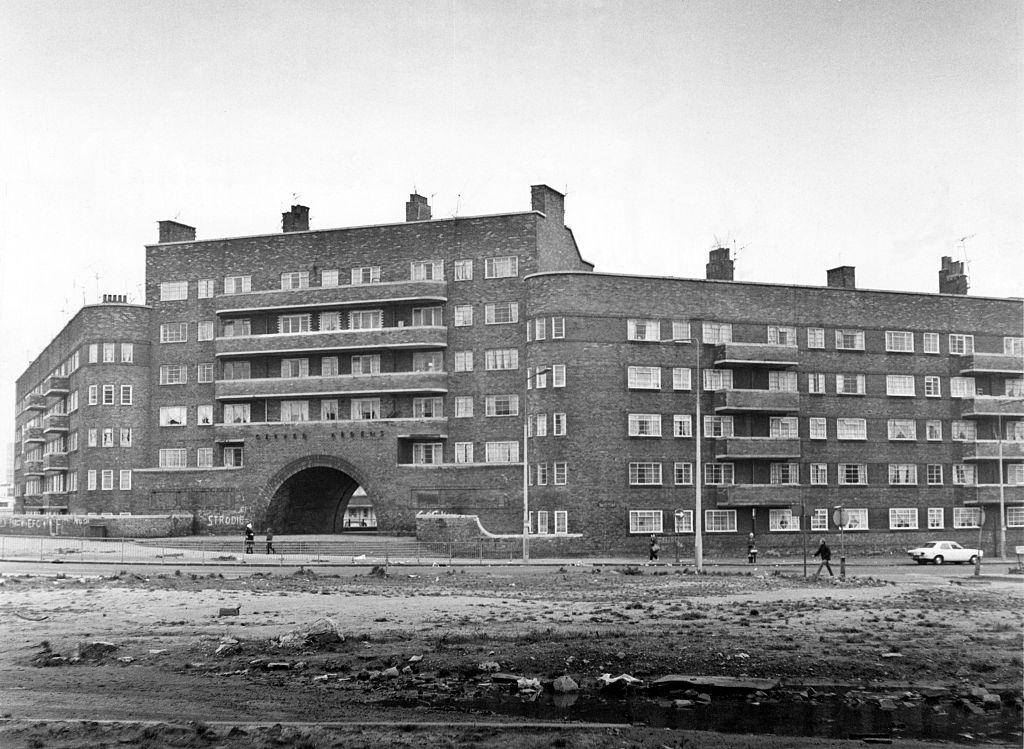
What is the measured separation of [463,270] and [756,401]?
2187cm

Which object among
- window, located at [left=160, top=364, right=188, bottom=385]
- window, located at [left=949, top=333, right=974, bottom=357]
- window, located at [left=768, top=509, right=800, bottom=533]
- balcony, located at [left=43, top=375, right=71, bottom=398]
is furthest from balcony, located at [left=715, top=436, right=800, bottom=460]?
balcony, located at [left=43, top=375, right=71, bottom=398]

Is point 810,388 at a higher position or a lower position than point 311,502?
higher

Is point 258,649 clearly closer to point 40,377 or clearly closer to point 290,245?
point 290,245

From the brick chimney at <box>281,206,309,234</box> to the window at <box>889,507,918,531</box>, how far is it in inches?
1856

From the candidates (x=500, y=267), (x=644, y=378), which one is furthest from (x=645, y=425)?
(x=500, y=267)

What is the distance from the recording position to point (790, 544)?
237ft

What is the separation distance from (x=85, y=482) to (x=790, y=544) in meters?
52.6

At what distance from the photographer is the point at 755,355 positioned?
237 ft

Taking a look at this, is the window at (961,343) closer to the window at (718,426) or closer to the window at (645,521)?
the window at (718,426)

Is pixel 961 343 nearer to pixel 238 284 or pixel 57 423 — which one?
pixel 238 284

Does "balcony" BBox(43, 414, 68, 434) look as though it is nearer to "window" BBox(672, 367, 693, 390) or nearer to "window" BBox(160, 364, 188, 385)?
"window" BBox(160, 364, 188, 385)

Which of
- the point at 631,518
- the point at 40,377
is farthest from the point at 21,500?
the point at 631,518

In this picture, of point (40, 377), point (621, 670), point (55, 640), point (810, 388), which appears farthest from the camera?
point (40, 377)

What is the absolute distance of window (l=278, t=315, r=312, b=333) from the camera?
3095 inches
